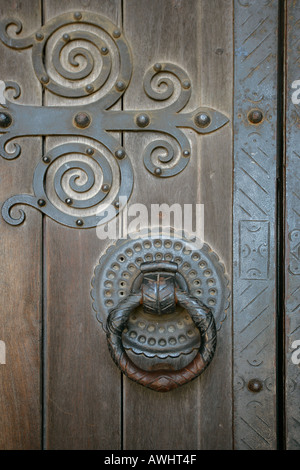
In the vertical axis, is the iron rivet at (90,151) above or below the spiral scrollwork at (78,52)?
below

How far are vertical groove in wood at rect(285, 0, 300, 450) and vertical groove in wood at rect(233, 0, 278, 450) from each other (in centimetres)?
2

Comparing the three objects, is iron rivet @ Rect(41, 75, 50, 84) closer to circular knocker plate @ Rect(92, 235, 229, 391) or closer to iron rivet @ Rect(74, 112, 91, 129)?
iron rivet @ Rect(74, 112, 91, 129)

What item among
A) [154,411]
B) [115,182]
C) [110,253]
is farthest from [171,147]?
[154,411]

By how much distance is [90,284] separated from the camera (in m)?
0.71

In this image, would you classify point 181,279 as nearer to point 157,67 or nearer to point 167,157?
point 167,157

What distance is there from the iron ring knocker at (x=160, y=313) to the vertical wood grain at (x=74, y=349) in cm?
7

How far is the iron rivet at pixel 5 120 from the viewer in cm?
70

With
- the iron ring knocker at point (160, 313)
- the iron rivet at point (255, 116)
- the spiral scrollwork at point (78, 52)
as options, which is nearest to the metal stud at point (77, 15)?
the spiral scrollwork at point (78, 52)

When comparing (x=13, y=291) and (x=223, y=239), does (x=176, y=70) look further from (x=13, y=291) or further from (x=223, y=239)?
(x=13, y=291)

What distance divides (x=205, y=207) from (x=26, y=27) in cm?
47

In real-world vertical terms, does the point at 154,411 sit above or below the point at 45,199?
below

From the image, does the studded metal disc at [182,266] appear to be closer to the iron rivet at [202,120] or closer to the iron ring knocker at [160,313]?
the iron ring knocker at [160,313]

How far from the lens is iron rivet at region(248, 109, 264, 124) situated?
2.23 feet
